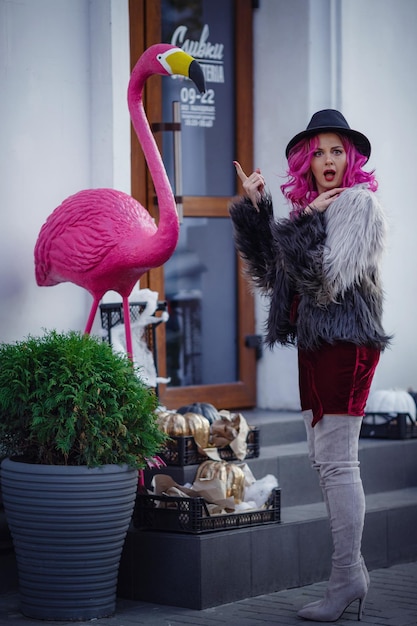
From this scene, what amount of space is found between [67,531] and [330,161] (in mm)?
1806

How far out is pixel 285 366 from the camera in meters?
7.90

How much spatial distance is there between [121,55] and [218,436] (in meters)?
2.01

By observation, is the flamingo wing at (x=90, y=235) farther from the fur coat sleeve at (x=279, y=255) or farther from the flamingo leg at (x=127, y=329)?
the fur coat sleeve at (x=279, y=255)

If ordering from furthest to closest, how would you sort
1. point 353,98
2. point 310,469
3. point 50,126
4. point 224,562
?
point 353,98 < point 310,469 < point 50,126 < point 224,562

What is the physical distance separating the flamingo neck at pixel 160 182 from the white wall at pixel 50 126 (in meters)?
0.64

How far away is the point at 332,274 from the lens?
4.83 meters

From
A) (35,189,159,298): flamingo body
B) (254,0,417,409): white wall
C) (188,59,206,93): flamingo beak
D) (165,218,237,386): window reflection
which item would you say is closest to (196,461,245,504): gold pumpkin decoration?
(35,189,159,298): flamingo body

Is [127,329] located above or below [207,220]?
below

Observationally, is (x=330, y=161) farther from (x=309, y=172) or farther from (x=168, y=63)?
(x=168, y=63)

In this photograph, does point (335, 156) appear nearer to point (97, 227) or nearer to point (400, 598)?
point (97, 227)

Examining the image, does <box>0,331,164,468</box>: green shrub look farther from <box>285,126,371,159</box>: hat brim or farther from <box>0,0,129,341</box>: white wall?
<box>285,126,371,159</box>: hat brim

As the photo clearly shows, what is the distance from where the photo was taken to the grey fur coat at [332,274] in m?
4.85

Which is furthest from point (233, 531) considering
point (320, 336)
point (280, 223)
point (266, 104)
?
point (266, 104)

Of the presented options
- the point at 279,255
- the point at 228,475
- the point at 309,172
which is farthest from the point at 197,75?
the point at 228,475
